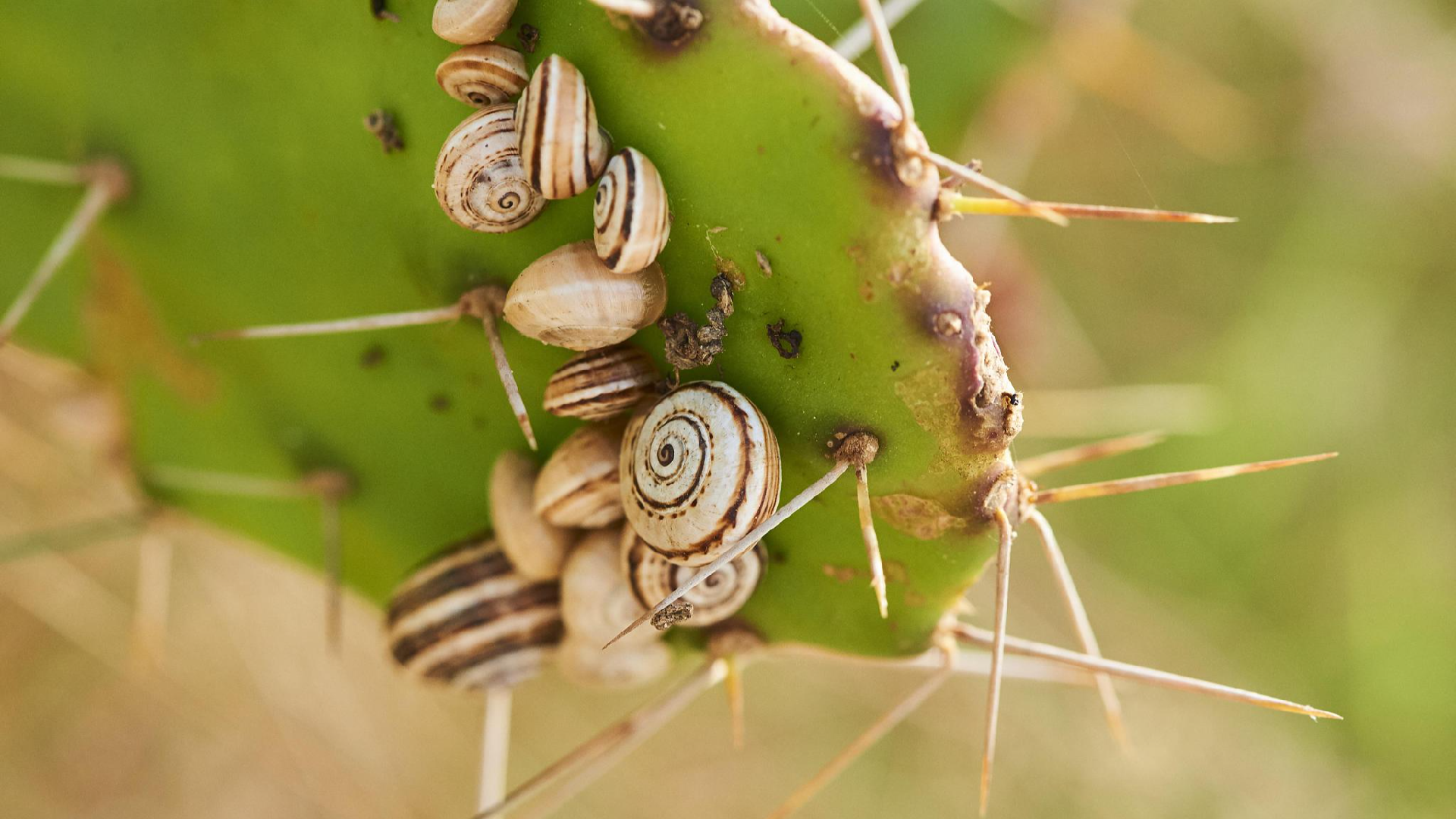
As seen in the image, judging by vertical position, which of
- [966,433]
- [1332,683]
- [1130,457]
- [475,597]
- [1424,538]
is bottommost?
[1332,683]

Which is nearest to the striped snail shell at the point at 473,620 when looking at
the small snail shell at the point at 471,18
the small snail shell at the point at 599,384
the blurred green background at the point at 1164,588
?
the small snail shell at the point at 599,384

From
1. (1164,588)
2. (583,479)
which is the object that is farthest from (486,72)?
(1164,588)

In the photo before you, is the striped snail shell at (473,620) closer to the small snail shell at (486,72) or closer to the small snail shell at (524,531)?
the small snail shell at (524,531)

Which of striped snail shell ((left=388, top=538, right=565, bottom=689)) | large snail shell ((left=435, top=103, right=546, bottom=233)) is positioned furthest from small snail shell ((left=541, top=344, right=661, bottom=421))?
striped snail shell ((left=388, top=538, right=565, bottom=689))

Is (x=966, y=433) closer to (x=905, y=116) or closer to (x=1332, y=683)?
(x=905, y=116)

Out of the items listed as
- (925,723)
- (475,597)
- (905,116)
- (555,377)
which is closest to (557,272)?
(555,377)
